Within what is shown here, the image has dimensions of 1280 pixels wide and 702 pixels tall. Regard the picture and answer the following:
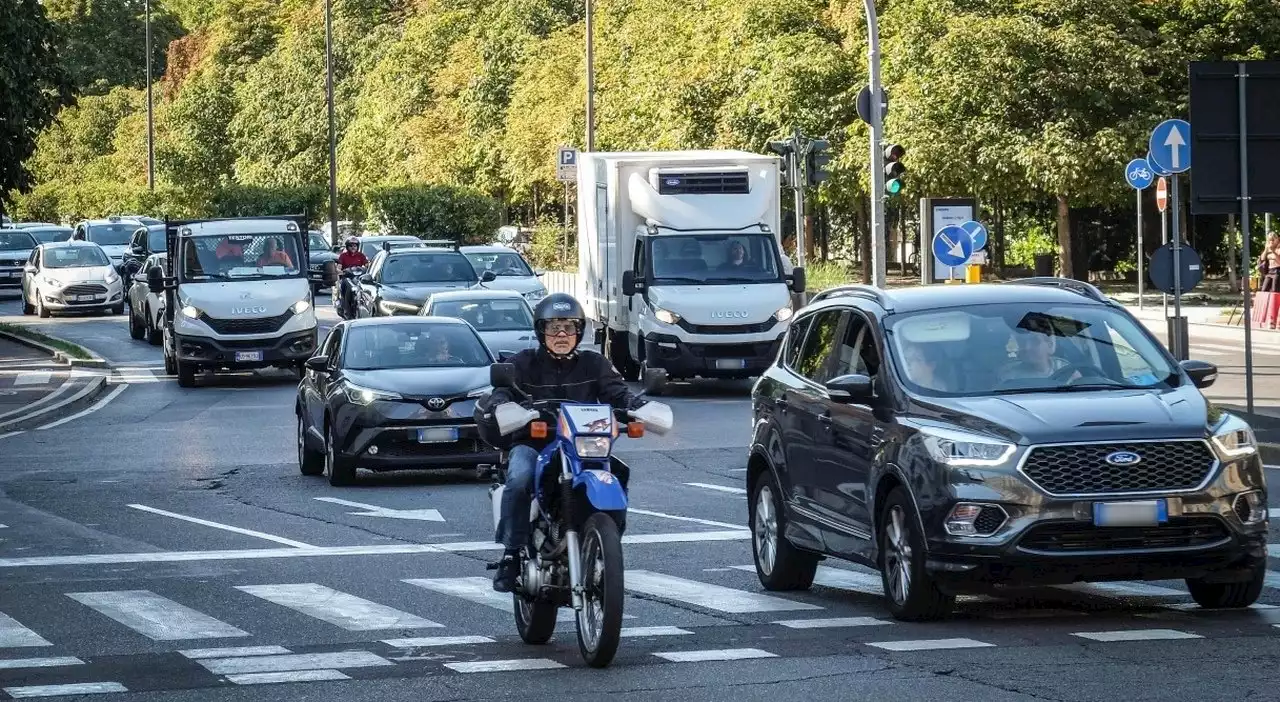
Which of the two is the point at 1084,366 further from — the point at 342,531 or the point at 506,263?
the point at 506,263

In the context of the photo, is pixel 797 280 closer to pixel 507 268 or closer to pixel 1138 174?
pixel 507 268

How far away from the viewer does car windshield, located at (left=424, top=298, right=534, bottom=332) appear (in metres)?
30.0

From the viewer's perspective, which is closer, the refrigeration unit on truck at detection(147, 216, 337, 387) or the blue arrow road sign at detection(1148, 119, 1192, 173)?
the blue arrow road sign at detection(1148, 119, 1192, 173)

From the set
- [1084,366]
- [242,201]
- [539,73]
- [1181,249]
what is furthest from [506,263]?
[242,201]

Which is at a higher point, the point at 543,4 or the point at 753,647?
the point at 543,4

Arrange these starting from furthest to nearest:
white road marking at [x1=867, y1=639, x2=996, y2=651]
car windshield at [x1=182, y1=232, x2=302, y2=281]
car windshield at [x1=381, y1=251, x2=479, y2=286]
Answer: car windshield at [x1=381, y1=251, x2=479, y2=286]
car windshield at [x1=182, y1=232, x2=302, y2=281]
white road marking at [x1=867, y1=639, x2=996, y2=651]

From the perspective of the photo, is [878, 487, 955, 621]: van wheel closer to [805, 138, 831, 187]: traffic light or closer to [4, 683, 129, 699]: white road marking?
[4, 683, 129, 699]: white road marking

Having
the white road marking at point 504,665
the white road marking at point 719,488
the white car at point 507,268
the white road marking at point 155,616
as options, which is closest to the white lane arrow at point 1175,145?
the white road marking at point 719,488

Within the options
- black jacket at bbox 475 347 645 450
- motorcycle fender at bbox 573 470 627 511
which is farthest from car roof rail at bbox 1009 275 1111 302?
motorcycle fender at bbox 573 470 627 511

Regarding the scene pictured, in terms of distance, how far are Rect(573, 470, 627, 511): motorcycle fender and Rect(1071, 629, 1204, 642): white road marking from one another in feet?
7.37

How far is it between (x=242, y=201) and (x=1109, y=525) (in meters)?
76.6

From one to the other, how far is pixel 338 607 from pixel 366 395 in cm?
784

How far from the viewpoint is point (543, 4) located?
88125 millimetres

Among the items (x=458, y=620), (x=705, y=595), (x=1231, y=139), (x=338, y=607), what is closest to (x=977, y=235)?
(x=1231, y=139)
